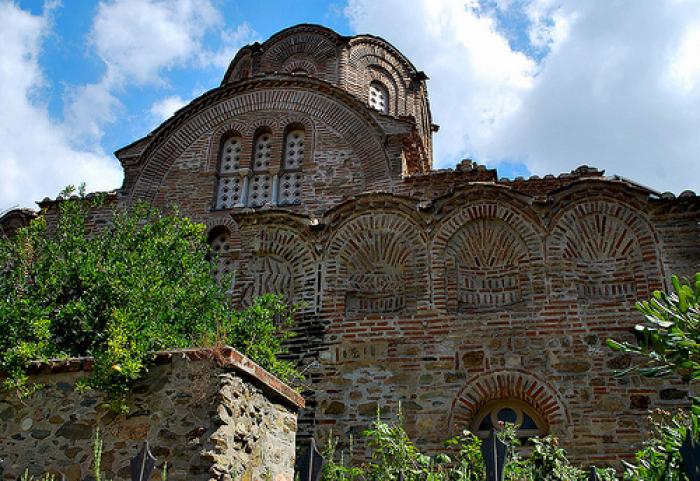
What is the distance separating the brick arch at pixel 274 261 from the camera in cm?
995

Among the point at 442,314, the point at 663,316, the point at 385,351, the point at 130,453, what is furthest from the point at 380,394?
the point at 663,316

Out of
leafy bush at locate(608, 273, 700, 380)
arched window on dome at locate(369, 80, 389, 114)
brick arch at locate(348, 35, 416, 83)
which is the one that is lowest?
leafy bush at locate(608, 273, 700, 380)

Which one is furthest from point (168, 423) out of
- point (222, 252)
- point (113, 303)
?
point (222, 252)

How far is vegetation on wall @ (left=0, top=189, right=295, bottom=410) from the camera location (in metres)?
5.66

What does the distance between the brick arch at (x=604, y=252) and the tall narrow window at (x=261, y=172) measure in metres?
5.29

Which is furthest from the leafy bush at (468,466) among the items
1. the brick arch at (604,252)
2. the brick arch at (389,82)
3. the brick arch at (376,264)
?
the brick arch at (389,82)

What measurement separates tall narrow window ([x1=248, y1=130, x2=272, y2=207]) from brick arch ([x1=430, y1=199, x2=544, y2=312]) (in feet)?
12.8

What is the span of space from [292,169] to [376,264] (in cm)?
340

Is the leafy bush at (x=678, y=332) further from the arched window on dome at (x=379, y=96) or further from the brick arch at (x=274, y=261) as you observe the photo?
the arched window on dome at (x=379, y=96)

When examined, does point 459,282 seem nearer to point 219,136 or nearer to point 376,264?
point 376,264

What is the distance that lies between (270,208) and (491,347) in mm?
3992

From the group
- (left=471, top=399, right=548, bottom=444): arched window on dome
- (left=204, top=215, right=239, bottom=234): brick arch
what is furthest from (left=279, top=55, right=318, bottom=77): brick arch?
(left=471, top=399, right=548, bottom=444): arched window on dome

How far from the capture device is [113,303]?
695 centimetres

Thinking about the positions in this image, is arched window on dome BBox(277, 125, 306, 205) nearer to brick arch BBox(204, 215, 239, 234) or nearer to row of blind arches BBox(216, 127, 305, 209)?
row of blind arches BBox(216, 127, 305, 209)
